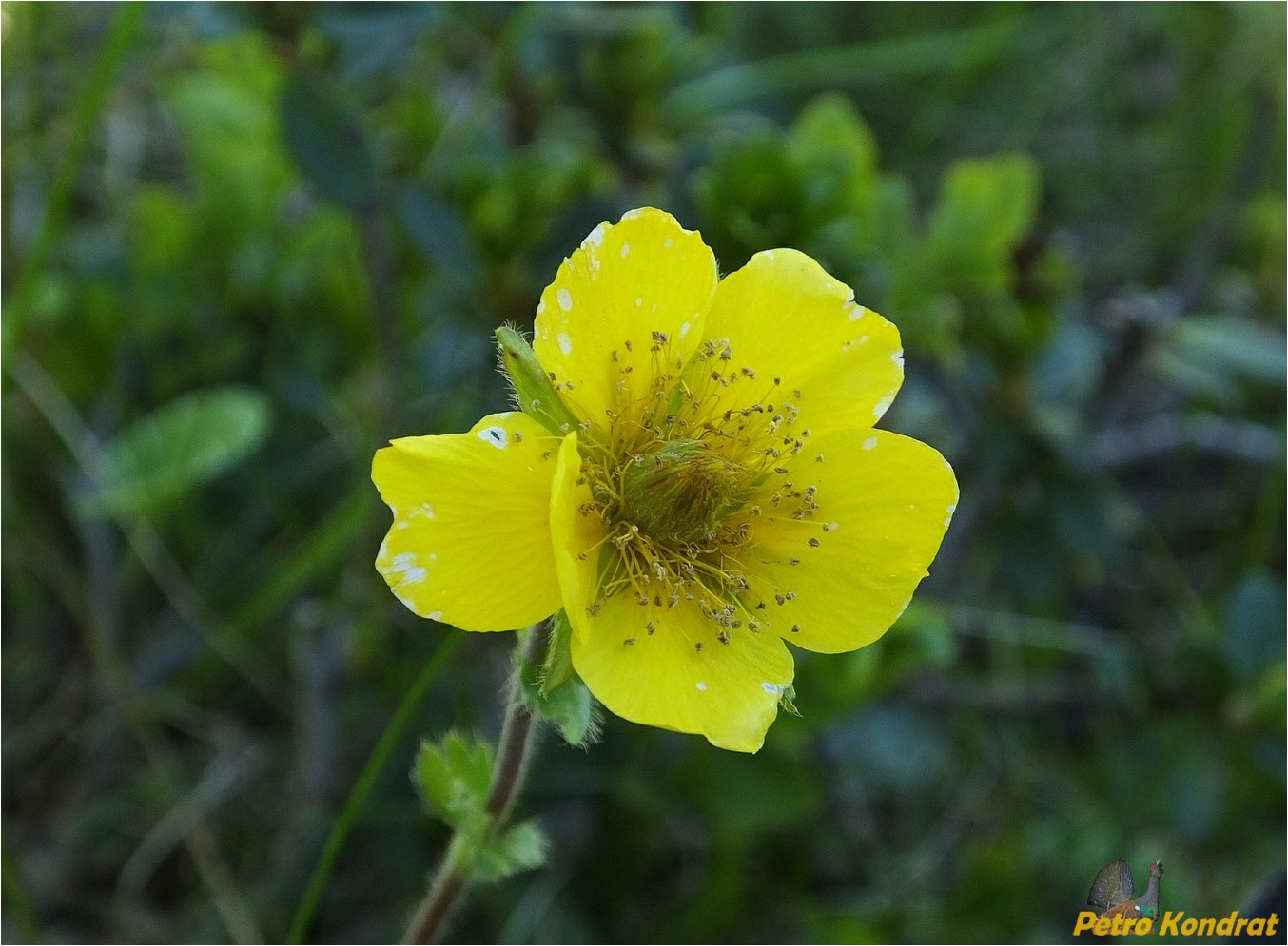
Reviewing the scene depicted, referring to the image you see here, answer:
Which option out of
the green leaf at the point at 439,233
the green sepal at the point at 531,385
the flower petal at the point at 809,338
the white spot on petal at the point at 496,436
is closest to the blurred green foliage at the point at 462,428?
the green leaf at the point at 439,233

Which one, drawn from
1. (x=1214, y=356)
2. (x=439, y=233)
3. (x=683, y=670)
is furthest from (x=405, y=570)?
(x=1214, y=356)

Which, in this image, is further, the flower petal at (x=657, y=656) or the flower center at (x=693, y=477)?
the flower center at (x=693, y=477)

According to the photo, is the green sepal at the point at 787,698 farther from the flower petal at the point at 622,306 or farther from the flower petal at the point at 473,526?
the flower petal at the point at 622,306

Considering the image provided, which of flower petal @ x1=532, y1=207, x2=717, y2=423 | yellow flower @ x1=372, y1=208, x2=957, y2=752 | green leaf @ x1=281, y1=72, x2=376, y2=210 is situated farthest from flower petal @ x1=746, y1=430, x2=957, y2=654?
green leaf @ x1=281, y1=72, x2=376, y2=210

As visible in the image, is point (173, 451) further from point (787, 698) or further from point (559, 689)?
point (787, 698)

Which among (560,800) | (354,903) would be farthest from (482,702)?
(354,903)

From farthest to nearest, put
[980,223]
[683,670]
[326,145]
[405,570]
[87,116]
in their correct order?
1. [980,223]
2. [326,145]
3. [87,116]
4. [683,670]
5. [405,570]
